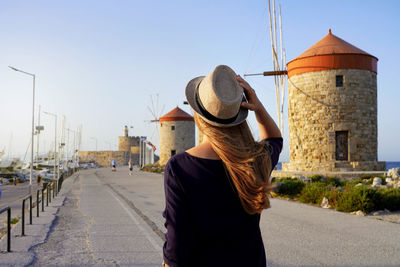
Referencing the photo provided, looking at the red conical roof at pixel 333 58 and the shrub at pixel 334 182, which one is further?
the red conical roof at pixel 333 58

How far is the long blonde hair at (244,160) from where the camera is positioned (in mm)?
2080

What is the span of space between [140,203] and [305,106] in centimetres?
1367

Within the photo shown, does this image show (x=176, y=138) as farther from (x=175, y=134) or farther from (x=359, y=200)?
(x=359, y=200)

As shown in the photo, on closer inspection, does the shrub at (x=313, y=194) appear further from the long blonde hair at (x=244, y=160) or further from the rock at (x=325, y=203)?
the long blonde hair at (x=244, y=160)

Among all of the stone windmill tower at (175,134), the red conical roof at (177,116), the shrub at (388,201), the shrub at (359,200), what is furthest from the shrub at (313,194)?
the red conical roof at (177,116)

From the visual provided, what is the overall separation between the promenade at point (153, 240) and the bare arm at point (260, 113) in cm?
370

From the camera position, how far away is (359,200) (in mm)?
11469

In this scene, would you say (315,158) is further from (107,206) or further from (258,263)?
(258,263)

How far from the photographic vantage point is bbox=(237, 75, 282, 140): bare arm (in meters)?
2.39

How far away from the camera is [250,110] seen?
7.78 feet

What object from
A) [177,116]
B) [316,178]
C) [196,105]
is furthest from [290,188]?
[177,116]

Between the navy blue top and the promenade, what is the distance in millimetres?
3825

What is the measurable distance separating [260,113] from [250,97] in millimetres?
126

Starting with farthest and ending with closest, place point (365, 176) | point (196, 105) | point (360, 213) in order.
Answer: point (365, 176) < point (360, 213) < point (196, 105)
